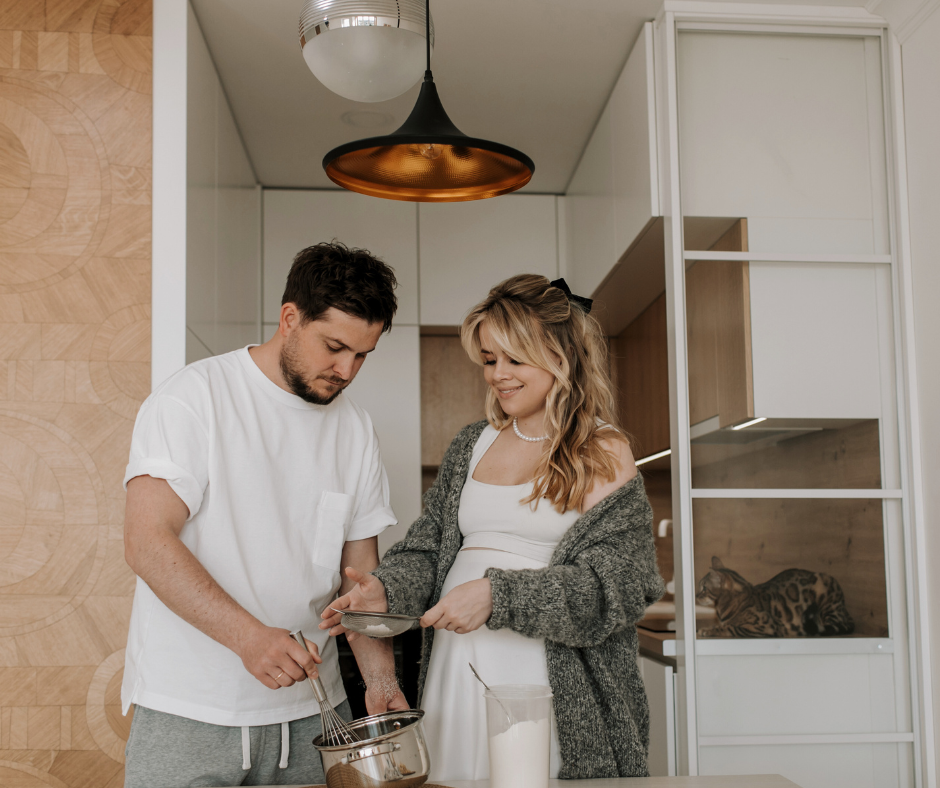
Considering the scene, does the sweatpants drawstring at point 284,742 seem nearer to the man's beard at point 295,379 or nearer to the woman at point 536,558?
the woman at point 536,558

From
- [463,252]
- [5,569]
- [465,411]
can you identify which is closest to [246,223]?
[463,252]

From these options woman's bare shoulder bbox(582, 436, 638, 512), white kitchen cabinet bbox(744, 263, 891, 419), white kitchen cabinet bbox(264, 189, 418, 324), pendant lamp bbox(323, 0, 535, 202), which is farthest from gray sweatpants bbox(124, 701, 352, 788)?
white kitchen cabinet bbox(264, 189, 418, 324)

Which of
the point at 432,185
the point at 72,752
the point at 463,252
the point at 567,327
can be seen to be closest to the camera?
the point at 432,185

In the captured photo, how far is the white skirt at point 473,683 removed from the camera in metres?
1.48

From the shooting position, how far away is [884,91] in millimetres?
2307

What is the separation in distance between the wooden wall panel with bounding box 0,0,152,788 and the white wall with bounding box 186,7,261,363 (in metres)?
0.12

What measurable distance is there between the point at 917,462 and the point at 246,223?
7.58 feet

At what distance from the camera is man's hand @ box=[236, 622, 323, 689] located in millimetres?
1229

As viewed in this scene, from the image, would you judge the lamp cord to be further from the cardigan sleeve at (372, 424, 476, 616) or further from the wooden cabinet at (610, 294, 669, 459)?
the wooden cabinet at (610, 294, 669, 459)

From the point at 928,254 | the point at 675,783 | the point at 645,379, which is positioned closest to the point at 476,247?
the point at 645,379

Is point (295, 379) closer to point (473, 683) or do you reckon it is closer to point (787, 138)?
point (473, 683)

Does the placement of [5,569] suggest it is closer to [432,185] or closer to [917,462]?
[432,185]

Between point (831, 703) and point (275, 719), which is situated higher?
point (275, 719)

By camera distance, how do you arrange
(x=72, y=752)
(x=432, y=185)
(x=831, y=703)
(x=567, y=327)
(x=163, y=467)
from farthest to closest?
(x=831, y=703)
(x=72, y=752)
(x=567, y=327)
(x=432, y=185)
(x=163, y=467)
